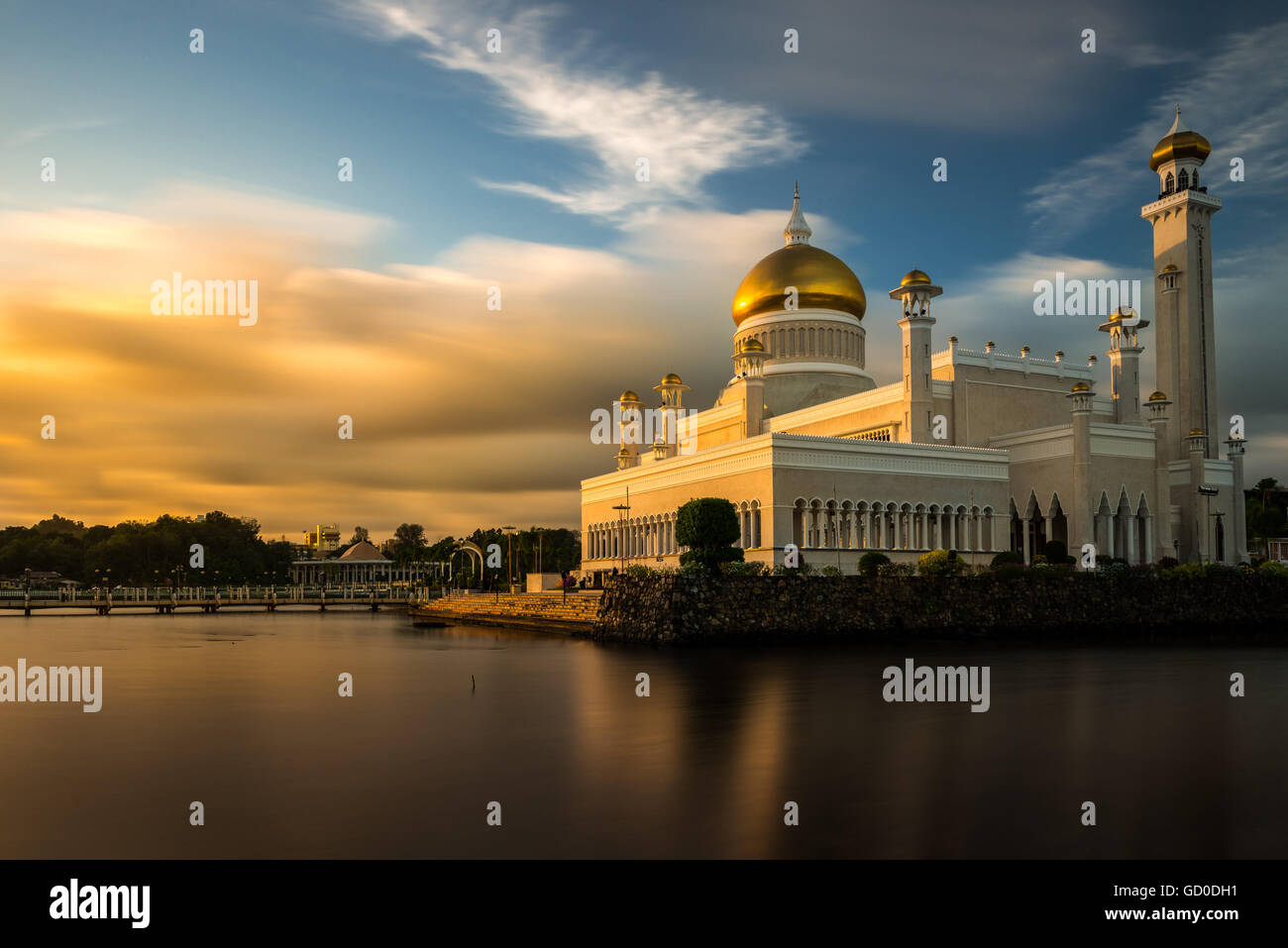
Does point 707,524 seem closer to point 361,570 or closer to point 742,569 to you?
point 742,569

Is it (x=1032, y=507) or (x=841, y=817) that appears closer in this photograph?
(x=841, y=817)

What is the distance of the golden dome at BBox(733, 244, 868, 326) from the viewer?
54.8 metres

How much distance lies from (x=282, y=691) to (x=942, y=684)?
14249 mm

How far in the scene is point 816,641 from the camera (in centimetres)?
3353

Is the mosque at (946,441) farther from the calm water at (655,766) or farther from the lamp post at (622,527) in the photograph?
the calm water at (655,766)

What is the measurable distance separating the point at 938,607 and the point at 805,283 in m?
24.6

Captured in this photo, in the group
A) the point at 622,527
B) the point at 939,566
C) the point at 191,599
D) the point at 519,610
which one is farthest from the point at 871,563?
the point at 191,599

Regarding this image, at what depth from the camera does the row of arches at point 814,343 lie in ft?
180

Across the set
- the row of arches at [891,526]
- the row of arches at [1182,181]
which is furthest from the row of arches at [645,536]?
the row of arches at [1182,181]

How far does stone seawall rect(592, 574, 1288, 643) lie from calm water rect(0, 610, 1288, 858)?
774 cm

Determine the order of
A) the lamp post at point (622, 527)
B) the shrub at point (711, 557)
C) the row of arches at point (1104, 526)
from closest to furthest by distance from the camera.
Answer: the shrub at point (711, 557), the row of arches at point (1104, 526), the lamp post at point (622, 527)

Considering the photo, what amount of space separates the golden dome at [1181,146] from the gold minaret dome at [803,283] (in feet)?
54.1
